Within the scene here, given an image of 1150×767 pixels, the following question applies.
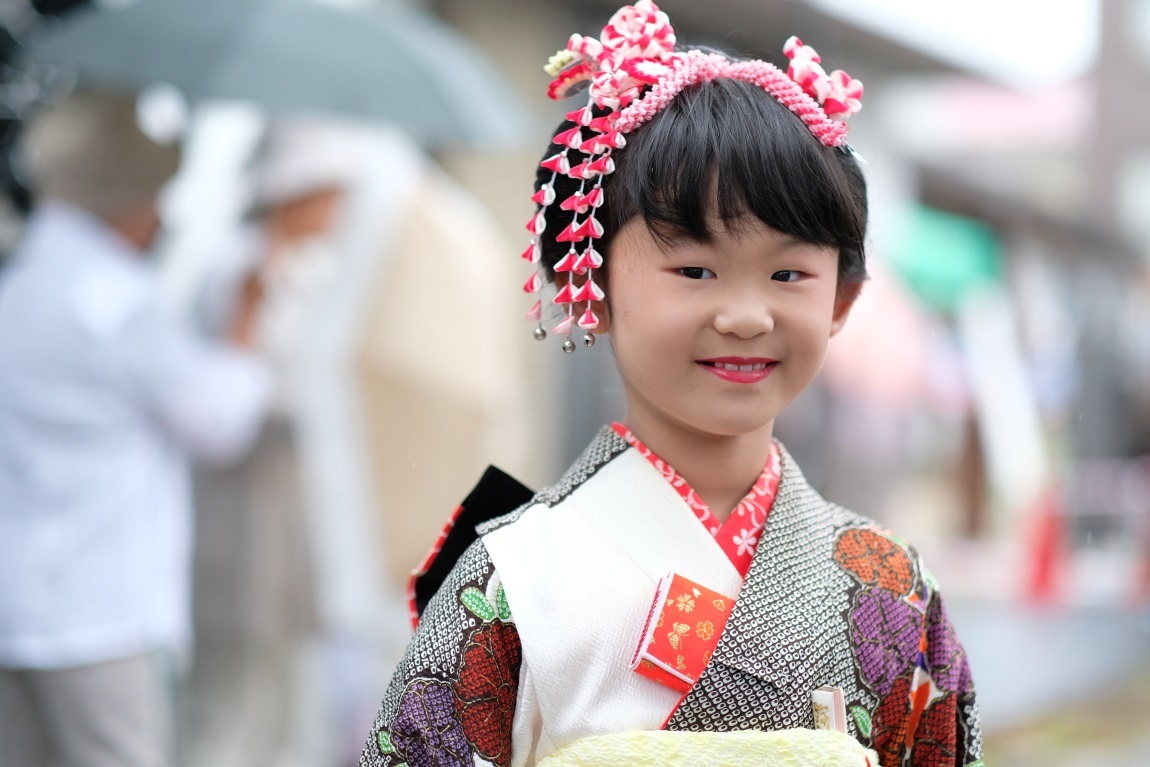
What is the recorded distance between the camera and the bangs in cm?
155

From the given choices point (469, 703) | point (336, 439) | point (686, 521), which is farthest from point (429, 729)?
point (336, 439)

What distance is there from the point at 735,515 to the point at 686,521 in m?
0.08

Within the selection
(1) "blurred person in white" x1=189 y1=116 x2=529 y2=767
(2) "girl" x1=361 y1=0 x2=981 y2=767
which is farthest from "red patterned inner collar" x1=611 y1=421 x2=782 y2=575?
(1) "blurred person in white" x1=189 y1=116 x2=529 y2=767

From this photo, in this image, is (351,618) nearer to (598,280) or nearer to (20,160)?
(20,160)

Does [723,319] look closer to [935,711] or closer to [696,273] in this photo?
[696,273]

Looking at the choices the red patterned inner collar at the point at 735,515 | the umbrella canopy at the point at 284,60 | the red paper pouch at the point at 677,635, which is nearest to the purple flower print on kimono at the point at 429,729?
the red paper pouch at the point at 677,635

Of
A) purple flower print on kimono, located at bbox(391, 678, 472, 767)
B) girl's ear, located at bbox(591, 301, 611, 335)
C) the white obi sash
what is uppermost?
girl's ear, located at bbox(591, 301, 611, 335)

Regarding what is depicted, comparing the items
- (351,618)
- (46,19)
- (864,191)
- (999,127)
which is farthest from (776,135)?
(999,127)

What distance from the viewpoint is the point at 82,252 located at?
320 cm

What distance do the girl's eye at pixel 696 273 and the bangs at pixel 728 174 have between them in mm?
43

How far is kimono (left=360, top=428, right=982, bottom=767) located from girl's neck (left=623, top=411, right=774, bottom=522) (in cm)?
4

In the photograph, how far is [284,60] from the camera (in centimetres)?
370

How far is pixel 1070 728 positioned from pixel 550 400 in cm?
328

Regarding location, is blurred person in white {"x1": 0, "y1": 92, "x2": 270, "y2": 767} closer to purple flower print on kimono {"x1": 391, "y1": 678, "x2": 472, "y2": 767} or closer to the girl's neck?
purple flower print on kimono {"x1": 391, "y1": 678, "x2": 472, "y2": 767}
